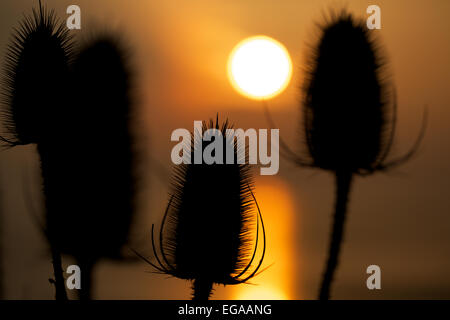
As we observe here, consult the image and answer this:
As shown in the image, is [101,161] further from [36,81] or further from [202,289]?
[202,289]

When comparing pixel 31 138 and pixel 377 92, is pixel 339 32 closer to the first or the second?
pixel 377 92

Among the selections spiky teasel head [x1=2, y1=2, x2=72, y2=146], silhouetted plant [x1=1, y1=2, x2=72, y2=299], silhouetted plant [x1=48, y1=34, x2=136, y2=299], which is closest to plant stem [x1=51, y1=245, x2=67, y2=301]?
silhouetted plant [x1=1, y1=2, x2=72, y2=299]

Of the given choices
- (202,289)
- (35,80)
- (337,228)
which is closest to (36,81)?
(35,80)

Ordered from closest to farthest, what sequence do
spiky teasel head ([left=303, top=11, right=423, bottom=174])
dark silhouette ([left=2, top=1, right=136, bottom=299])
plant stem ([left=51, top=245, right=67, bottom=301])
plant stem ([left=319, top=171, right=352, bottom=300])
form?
plant stem ([left=51, top=245, right=67, bottom=301]), plant stem ([left=319, top=171, right=352, bottom=300]), spiky teasel head ([left=303, top=11, right=423, bottom=174]), dark silhouette ([left=2, top=1, right=136, bottom=299])

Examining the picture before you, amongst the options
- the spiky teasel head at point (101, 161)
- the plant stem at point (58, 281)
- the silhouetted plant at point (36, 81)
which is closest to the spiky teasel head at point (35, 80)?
the silhouetted plant at point (36, 81)

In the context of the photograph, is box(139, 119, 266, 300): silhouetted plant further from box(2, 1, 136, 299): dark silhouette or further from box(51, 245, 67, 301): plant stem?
box(2, 1, 136, 299): dark silhouette
